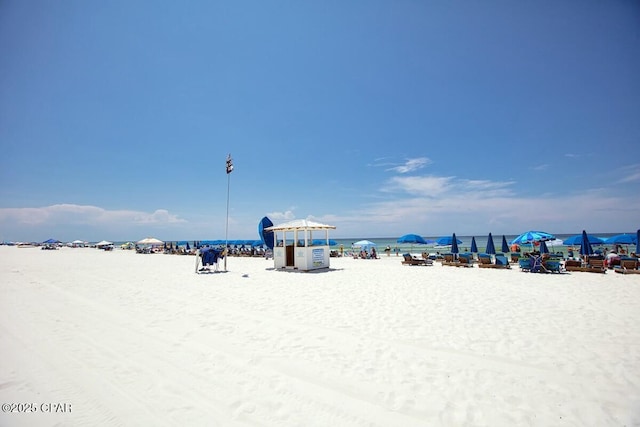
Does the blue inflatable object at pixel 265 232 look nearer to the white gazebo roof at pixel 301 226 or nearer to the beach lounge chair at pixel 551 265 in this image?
the white gazebo roof at pixel 301 226

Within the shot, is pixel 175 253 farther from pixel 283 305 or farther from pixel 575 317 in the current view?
pixel 575 317

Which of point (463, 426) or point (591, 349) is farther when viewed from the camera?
point (591, 349)

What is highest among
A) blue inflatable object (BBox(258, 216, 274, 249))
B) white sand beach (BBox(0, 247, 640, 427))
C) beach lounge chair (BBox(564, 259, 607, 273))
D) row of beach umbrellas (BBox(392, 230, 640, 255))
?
blue inflatable object (BBox(258, 216, 274, 249))

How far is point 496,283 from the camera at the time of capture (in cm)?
1093

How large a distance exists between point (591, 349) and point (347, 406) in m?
4.26

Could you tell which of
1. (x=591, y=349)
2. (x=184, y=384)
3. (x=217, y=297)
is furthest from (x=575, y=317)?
(x=217, y=297)

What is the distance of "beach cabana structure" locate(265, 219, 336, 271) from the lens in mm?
15158

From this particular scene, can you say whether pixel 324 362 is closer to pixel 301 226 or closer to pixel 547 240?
pixel 301 226

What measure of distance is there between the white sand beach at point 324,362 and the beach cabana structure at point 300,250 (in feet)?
23.3

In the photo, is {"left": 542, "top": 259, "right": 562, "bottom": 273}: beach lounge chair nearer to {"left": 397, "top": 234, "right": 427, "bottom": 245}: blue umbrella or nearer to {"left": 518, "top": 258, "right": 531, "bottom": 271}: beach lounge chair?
{"left": 518, "top": 258, "right": 531, "bottom": 271}: beach lounge chair

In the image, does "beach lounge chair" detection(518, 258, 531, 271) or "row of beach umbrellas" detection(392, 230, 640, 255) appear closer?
"beach lounge chair" detection(518, 258, 531, 271)

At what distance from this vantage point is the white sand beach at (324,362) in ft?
9.89

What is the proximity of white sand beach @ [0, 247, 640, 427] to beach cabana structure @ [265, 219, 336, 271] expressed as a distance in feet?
23.3

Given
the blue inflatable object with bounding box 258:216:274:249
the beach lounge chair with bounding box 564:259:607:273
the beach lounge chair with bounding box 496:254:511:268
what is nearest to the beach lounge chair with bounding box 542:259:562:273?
the beach lounge chair with bounding box 564:259:607:273
